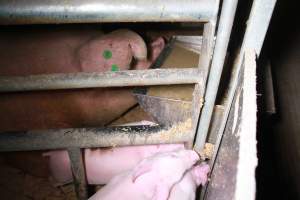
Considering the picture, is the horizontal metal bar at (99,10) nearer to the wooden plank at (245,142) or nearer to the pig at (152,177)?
the wooden plank at (245,142)

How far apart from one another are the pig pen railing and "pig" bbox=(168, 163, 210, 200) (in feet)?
0.48


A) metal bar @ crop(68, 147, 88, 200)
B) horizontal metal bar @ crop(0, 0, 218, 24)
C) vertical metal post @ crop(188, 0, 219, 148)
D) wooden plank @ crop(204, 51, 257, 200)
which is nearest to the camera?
wooden plank @ crop(204, 51, 257, 200)

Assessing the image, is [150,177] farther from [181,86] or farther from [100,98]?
[100,98]

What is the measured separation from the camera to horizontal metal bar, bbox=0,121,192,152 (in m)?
1.02

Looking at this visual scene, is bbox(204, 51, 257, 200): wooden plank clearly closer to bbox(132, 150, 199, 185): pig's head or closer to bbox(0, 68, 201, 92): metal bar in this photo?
bbox(0, 68, 201, 92): metal bar

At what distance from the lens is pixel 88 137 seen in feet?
3.47

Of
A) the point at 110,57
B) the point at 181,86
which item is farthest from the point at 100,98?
→ the point at 181,86

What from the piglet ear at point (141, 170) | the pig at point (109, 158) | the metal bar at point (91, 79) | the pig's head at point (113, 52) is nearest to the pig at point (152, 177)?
the piglet ear at point (141, 170)

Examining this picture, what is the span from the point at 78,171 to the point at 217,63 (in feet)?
2.47

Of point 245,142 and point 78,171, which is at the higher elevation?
point 245,142

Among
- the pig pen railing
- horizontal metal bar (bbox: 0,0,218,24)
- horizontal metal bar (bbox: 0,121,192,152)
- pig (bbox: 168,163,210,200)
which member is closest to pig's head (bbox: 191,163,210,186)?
pig (bbox: 168,163,210,200)

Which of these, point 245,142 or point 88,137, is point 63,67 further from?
point 245,142

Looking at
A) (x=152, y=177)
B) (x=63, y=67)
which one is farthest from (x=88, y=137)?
(x=63, y=67)

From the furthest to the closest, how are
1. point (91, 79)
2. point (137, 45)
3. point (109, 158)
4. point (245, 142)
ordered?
1. point (137, 45)
2. point (109, 158)
3. point (91, 79)
4. point (245, 142)
